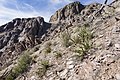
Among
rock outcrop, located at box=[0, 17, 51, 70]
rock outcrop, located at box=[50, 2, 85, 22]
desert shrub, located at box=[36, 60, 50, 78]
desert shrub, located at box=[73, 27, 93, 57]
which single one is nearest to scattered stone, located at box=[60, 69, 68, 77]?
desert shrub, located at box=[73, 27, 93, 57]

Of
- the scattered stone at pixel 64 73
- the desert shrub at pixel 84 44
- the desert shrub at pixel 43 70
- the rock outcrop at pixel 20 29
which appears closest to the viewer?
the scattered stone at pixel 64 73

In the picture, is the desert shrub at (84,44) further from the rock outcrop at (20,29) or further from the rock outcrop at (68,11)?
the rock outcrop at (68,11)

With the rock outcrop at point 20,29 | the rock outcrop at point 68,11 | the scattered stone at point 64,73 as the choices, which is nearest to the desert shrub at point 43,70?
the scattered stone at point 64,73

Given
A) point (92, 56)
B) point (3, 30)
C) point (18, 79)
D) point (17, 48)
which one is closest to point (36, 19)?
point (3, 30)

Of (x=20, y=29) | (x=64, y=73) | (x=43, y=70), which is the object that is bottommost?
(x=20, y=29)

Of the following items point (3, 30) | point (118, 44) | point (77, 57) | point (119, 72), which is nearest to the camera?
point (119, 72)

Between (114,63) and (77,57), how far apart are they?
9.23ft

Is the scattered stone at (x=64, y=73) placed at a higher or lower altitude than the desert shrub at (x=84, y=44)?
lower

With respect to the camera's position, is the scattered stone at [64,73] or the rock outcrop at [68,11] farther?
the rock outcrop at [68,11]

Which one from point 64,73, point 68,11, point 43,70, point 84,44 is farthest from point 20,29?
point 64,73

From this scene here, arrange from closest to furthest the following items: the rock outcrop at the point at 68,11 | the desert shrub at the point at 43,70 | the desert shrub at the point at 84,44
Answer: the desert shrub at the point at 84,44
the desert shrub at the point at 43,70
the rock outcrop at the point at 68,11

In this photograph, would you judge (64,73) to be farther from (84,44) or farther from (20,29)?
(20,29)

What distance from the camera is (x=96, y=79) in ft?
31.0

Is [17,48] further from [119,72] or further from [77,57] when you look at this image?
[119,72]
